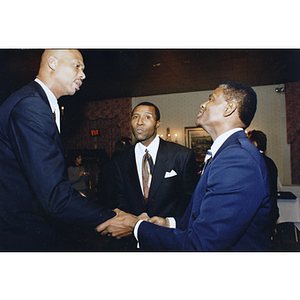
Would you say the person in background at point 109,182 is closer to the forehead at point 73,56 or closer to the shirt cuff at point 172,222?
the shirt cuff at point 172,222

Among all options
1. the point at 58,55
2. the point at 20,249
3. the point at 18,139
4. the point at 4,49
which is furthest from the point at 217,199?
the point at 4,49

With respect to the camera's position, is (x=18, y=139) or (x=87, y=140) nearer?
(x=18, y=139)

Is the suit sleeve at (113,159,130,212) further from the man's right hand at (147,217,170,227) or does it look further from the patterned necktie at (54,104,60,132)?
the patterned necktie at (54,104,60,132)

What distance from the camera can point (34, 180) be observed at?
141cm

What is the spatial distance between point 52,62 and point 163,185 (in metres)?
1.34

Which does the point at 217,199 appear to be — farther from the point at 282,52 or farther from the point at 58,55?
the point at 58,55

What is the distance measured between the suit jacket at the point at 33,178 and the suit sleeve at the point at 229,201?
30.5 inches

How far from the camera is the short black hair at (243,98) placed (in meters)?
1.44

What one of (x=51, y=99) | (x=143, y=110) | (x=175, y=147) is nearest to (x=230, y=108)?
(x=175, y=147)

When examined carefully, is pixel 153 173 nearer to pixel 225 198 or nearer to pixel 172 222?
pixel 172 222

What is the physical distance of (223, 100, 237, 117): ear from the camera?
1445 millimetres

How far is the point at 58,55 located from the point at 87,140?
72 cm

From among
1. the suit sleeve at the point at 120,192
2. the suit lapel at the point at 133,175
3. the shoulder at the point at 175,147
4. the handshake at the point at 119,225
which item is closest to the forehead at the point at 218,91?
the shoulder at the point at 175,147

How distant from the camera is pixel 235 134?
1328mm
